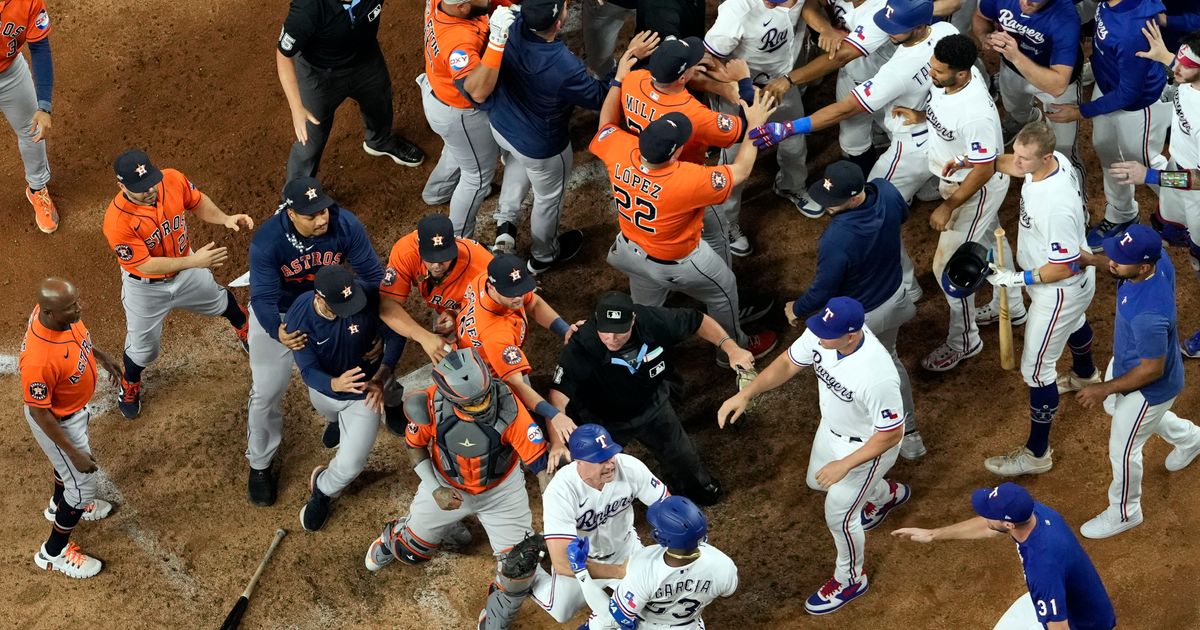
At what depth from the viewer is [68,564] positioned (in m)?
7.99

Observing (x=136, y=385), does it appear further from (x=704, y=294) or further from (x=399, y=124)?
(x=704, y=294)

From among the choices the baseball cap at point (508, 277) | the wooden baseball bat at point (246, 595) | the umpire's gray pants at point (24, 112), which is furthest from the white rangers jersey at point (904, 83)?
the umpire's gray pants at point (24, 112)

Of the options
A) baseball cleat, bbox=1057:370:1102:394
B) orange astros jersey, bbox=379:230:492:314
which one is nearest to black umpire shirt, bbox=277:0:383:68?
orange astros jersey, bbox=379:230:492:314

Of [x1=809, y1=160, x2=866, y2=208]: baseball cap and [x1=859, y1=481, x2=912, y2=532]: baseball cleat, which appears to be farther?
[x1=859, y1=481, x2=912, y2=532]: baseball cleat

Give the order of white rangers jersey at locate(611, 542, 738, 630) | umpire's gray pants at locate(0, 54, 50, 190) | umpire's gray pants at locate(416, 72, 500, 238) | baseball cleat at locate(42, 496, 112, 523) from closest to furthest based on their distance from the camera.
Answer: white rangers jersey at locate(611, 542, 738, 630), baseball cleat at locate(42, 496, 112, 523), umpire's gray pants at locate(416, 72, 500, 238), umpire's gray pants at locate(0, 54, 50, 190)

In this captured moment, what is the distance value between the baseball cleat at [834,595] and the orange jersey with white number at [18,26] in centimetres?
677

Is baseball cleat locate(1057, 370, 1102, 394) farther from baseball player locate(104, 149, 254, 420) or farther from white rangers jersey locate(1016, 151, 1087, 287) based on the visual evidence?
baseball player locate(104, 149, 254, 420)

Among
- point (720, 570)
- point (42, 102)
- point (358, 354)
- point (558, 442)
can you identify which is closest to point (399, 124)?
point (42, 102)

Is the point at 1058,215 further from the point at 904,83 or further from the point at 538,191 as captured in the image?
the point at 538,191

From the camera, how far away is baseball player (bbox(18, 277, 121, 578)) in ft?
24.1

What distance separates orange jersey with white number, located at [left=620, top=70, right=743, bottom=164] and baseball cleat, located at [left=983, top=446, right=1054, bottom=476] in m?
2.66

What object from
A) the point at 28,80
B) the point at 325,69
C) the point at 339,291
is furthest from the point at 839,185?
the point at 28,80

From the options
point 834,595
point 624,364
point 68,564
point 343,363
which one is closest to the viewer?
point 624,364

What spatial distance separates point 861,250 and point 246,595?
14.2 feet
